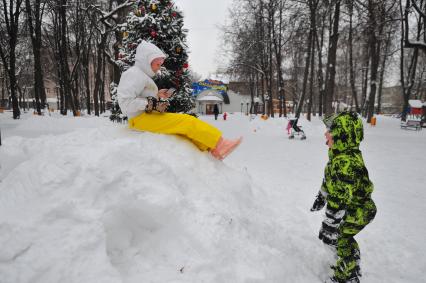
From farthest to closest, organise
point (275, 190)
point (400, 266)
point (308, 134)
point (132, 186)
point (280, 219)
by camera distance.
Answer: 1. point (308, 134)
2. point (275, 190)
3. point (280, 219)
4. point (400, 266)
5. point (132, 186)

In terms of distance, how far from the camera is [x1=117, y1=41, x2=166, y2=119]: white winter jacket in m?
2.78

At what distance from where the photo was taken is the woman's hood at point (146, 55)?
2.93 m

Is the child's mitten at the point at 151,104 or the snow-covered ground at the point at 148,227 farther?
the child's mitten at the point at 151,104

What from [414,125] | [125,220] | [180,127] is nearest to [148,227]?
[125,220]

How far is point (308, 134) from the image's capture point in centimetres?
1451

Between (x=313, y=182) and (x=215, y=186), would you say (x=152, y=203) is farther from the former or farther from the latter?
(x=313, y=182)

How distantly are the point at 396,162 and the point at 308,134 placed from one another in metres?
7.17

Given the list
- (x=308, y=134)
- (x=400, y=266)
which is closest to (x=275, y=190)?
(x=400, y=266)

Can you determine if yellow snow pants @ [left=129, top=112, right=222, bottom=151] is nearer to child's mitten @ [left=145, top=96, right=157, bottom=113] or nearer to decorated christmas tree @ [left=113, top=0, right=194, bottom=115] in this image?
child's mitten @ [left=145, top=96, right=157, bottom=113]

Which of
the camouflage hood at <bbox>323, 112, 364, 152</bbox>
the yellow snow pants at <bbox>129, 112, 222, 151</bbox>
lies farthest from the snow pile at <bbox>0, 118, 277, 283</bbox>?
the camouflage hood at <bbox>323, 112, 364, 152</bbox>

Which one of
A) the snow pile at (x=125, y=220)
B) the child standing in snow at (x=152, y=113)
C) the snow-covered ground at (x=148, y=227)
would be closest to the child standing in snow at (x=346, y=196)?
the snow-covered ground at (x=148, y=227)

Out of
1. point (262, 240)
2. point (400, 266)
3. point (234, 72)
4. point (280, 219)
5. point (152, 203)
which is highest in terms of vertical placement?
point (234, 72)

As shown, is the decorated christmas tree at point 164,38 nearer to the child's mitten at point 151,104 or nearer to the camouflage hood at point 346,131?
the child's mitten at point 151,104

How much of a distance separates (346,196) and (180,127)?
1699 millimetres
